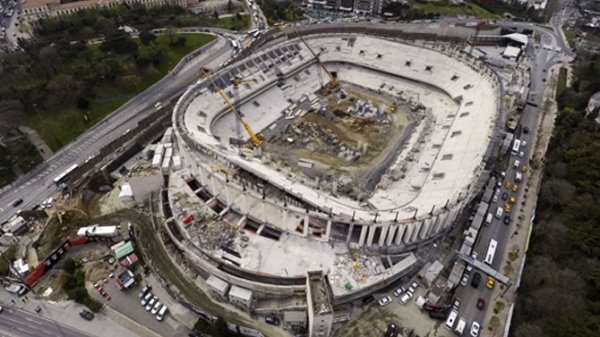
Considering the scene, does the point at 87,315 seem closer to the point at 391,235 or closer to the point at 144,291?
the point at 144,291

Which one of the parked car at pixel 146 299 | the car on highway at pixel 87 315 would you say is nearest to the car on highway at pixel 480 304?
the parked car at pixel 146 299

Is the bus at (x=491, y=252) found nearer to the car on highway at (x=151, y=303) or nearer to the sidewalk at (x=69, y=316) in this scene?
the car on highway at (x=151, y=303)

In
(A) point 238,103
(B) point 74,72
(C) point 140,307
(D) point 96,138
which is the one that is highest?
(B) point 74,72

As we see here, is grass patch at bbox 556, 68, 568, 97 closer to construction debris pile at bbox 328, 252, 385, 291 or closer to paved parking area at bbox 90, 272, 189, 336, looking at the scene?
construction debris pile at bbox 328, 252, 385, 291

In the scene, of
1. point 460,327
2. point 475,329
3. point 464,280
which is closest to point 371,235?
point 464,280

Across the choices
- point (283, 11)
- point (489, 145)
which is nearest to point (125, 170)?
point (489, 145)

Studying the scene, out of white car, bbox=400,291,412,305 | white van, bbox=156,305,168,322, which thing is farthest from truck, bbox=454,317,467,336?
white van, bbox=156,305,168,322
